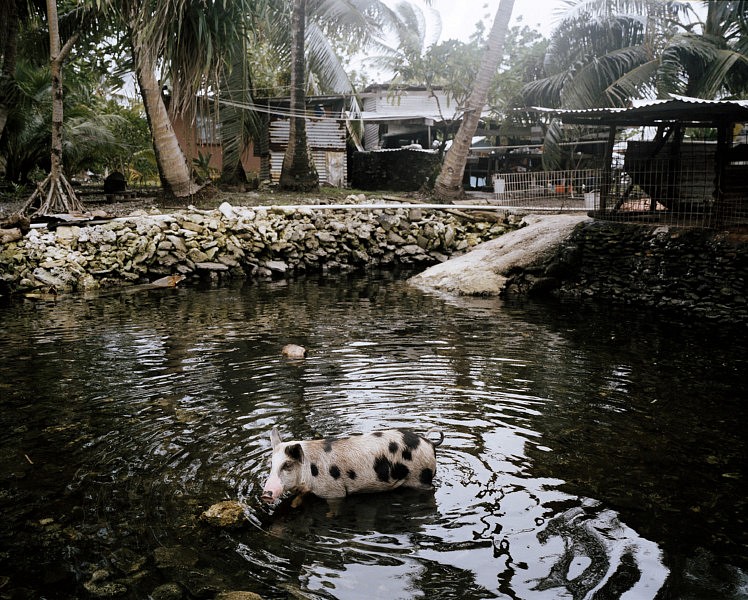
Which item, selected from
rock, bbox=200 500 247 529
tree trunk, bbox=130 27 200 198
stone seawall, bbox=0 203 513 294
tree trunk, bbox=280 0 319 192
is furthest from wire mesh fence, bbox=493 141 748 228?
tree trunk, bbox=130 27 200 198

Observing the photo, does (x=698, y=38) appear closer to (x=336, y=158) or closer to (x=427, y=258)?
(x=427, y=258)

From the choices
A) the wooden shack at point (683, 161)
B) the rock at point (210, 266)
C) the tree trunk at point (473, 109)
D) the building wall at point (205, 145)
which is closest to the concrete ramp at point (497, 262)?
the wooden shack at point (683, 161)

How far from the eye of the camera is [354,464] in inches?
220

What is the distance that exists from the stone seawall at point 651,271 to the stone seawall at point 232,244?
4647 millimetres

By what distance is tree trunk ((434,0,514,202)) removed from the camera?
2391cm

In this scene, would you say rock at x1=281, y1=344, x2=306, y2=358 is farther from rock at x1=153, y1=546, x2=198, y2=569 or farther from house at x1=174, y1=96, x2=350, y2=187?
house at x1=174, y1=96, x2=350, y2=187

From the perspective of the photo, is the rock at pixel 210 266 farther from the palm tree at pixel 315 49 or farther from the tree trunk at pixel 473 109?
the tree trunk at pixel 473 109

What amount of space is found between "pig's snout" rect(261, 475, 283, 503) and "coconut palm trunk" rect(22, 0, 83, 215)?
53.4 ft

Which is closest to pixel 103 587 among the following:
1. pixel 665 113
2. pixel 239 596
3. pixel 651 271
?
pixel 239 596

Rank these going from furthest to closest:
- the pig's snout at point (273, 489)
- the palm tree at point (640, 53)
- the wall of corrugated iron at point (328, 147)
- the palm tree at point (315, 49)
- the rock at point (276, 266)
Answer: the wall of corrugated iron at point (328, 147) < the palm tree at point (315, 49) < the palm tree at point (640, 53) < the rock at point (276, 266) < the pig's snout at point (273, 489)

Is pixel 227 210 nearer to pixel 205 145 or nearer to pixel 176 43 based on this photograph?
pixel 176 43

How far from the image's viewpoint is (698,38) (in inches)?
950

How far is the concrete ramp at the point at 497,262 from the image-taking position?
17.3 m

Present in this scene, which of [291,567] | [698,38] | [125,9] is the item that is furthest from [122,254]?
[698,38]
